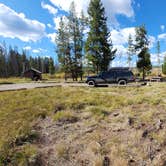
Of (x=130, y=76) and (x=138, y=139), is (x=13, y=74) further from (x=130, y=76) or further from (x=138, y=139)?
(x=138, y=139)

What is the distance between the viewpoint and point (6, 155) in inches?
238

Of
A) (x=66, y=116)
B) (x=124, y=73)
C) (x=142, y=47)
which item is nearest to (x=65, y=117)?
(x=66, y=116)

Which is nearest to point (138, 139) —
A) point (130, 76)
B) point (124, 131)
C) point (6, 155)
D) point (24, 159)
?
point (124, 131)

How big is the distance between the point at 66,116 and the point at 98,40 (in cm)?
2256

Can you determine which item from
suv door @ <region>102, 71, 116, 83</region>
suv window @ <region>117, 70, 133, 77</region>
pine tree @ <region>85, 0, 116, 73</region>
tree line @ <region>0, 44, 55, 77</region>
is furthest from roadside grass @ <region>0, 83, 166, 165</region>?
tree line @ <region>0, 44, 55, 77</region>

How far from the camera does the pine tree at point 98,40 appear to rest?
29391 millimetres

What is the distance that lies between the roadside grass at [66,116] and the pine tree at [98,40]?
18425 mm

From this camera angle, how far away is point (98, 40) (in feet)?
96.7

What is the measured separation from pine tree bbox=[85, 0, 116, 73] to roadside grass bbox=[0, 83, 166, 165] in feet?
60.4

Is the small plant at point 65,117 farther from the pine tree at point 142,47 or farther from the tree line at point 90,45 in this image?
the pine tree at point 142,47

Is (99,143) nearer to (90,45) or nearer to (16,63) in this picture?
(90,45)

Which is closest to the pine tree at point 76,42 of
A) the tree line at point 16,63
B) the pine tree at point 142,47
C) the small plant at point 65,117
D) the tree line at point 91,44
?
the tree line at point 91,44

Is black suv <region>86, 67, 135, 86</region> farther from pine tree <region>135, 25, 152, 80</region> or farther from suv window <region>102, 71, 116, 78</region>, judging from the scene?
pine tree <region>135, 25, 152, 80</region>

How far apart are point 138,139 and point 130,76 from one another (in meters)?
11.6
